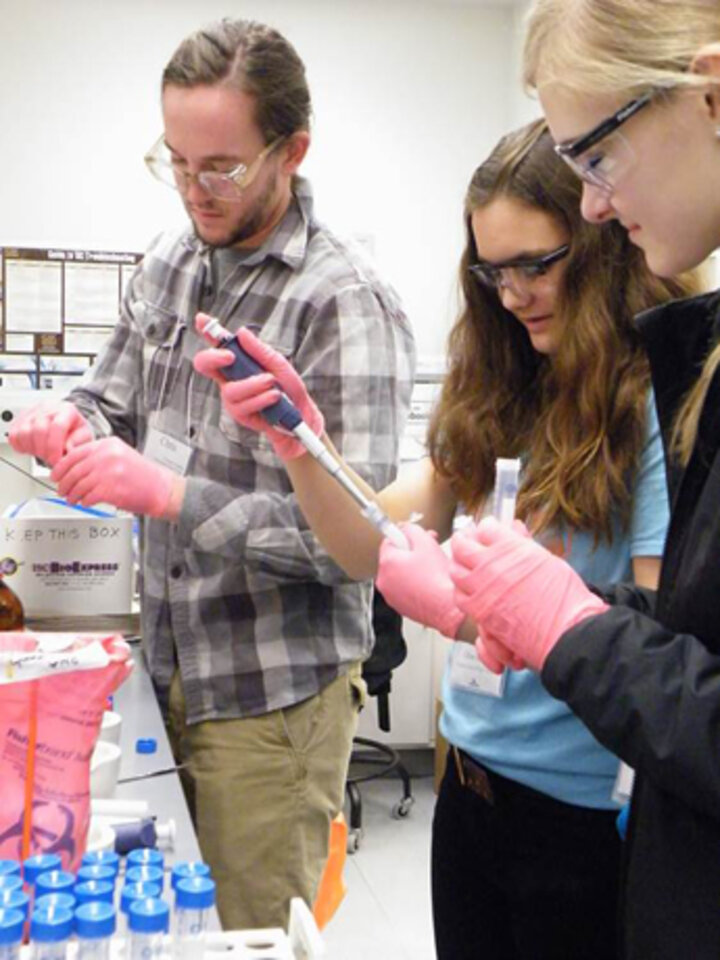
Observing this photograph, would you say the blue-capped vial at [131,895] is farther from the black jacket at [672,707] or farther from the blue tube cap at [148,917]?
the black jacket at [672,707]

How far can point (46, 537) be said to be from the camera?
6.62 feet

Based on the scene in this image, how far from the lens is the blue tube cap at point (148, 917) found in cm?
80

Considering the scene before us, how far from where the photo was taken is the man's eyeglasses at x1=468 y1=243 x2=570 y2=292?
1302 mm

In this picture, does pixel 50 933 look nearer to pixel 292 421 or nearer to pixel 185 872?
pixel 185 872

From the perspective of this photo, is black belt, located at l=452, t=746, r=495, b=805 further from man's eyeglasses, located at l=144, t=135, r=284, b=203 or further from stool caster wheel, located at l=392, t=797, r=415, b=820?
stool caster wheel, located at l=392, t=797, r=415, b=820

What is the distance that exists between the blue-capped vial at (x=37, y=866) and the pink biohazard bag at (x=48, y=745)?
55 millimetres

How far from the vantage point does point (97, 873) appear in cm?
86

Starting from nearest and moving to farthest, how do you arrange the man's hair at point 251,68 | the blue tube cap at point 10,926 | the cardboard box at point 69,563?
the blue tube cap at point 10,926 < the man's hair at point 251,68 < the cardboard box at point 69,563

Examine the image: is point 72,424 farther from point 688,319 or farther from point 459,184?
point 459,184

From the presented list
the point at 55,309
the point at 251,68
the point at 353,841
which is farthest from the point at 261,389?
the point at 353,841

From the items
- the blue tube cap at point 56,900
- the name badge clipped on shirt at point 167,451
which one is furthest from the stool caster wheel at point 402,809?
the blue tube cap at point 56,900

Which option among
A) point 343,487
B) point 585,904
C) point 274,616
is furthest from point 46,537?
point 585,904

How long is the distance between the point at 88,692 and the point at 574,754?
57 cm

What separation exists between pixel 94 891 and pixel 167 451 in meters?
0.93
